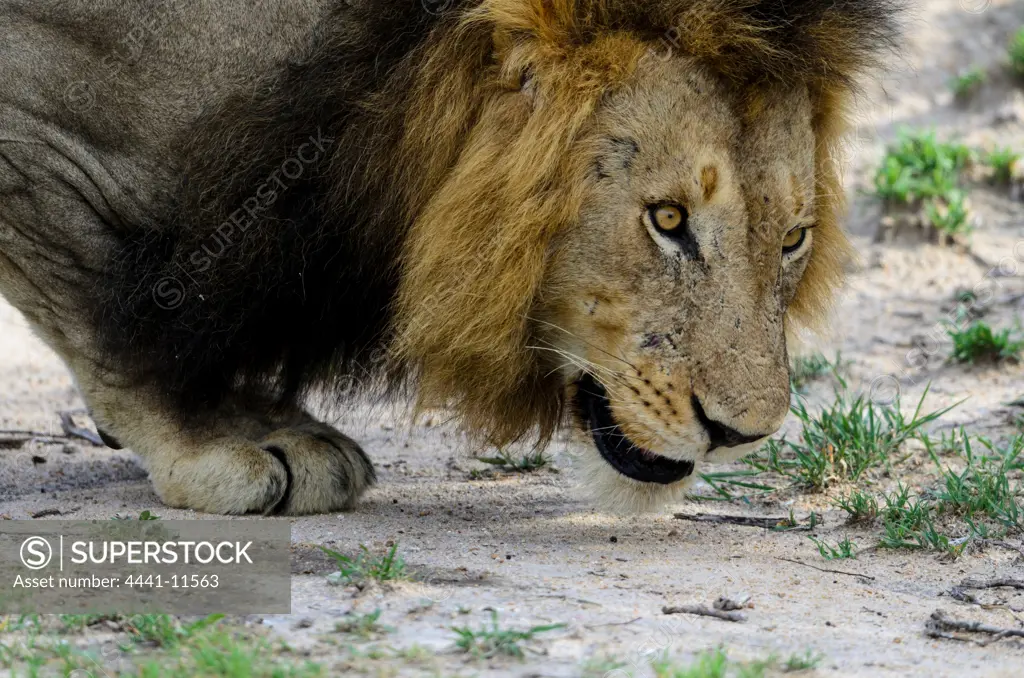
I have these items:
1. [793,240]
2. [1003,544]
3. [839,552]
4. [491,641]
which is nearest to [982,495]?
[1003,544]

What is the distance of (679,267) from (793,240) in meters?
0.56

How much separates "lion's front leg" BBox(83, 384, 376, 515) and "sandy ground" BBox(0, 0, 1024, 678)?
0.11m

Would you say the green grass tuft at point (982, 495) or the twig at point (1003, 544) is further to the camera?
the green grass tuft at point (982, 495)

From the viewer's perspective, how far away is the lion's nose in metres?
3.86

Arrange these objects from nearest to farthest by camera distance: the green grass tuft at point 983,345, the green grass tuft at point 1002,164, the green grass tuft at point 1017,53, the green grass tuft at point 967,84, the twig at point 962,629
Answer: the twig at point 962,629 → the green grass tuft at point 983,345 → the green grass tuft at point 1002,164 → the green grass tuft at point 1017,53 → the green grass tuft at point 967,84

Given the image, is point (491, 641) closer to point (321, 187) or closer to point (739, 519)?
point (321, 187)

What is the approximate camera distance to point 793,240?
14.1 feet

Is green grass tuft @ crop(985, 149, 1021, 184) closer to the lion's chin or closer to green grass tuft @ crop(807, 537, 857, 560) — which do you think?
green grass tuft @ crop(807, 537, 857, 560)

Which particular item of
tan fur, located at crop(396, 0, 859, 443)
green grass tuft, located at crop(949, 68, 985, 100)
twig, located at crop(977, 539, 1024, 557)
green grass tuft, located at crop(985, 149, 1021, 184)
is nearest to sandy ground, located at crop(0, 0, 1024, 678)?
twig, located at crop(977, 539, 1024, 557)

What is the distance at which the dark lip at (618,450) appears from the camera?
416 centimetres

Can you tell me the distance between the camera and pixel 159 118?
4.35 metres

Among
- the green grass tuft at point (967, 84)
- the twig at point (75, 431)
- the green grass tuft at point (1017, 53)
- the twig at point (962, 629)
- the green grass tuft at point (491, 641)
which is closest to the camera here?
the green grass tuft at point (491, 641)

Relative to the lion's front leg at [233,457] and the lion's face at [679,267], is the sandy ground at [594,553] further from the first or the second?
the lion's face at [679,267]

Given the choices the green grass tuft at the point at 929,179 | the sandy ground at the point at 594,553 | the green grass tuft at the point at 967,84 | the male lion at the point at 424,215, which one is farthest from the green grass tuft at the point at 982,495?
the green grass tuft at the point at 967,84
